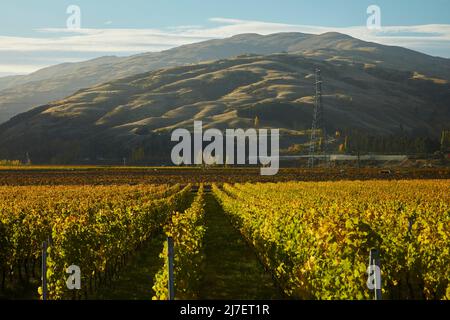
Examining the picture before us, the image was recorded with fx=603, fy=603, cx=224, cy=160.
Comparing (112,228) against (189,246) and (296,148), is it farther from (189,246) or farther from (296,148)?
(296,148)

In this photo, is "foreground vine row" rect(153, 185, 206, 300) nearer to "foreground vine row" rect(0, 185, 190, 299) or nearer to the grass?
the grass

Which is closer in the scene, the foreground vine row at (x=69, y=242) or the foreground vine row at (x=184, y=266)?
the foreground vine row at (x=184, y=266)

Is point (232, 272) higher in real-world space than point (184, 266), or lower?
lower

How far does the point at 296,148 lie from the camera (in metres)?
193

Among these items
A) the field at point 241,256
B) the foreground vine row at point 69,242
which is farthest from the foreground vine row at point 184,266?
the foreground vine row at point 69,242

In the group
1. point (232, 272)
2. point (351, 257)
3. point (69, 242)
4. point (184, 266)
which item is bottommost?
point (232, 272)

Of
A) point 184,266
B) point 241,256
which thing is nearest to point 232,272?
point 241,256

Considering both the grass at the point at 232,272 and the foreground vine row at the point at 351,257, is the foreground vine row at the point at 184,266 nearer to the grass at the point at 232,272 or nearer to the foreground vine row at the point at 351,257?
the grass at the point at 232,272

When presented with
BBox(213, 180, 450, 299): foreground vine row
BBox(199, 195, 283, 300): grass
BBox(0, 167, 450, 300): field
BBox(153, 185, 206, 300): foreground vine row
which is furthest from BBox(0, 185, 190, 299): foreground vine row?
BBox(213, 180, 450, 299): foreground vine row

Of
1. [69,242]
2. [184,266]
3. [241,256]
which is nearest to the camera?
[184,266]

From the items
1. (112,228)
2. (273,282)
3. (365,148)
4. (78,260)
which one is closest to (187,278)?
(78,260)

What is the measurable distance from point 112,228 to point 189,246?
5.12 meters

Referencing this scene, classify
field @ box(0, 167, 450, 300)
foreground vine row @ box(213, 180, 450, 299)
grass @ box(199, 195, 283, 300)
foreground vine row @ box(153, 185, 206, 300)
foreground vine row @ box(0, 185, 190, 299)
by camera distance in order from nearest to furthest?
foreground vine row @ box(213, 180, 450, 299) → foreground vine row @ box(153, 185, 206, 300) → field @ box(0, 167, 450, 300) → foreground vine row @ box(0, 185, 190, 299) → grass @ box(199, 195, 283, 300)

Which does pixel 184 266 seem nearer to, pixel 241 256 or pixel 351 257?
pixel 351 257
